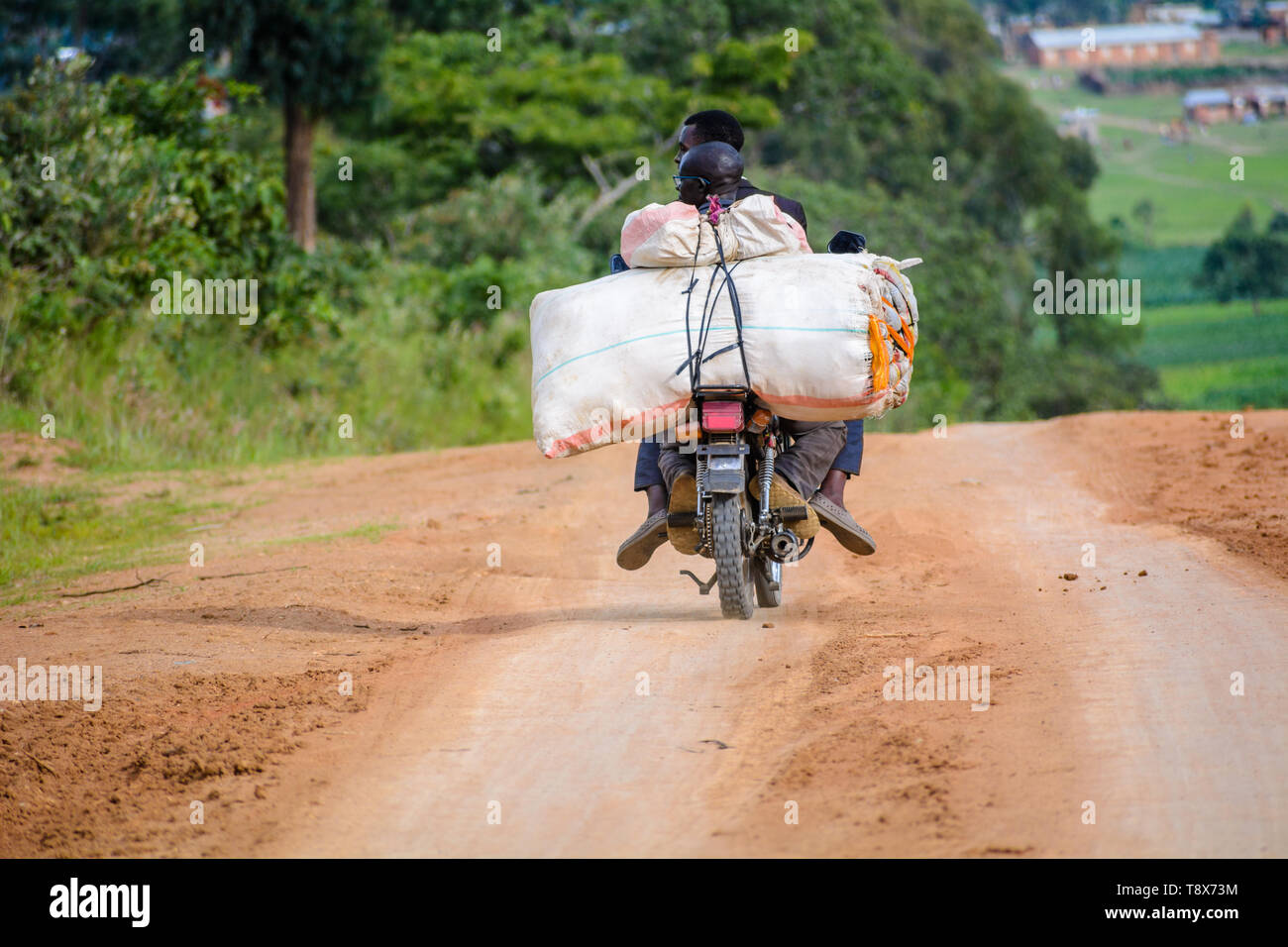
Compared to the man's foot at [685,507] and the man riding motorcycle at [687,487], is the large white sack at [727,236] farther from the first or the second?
the man's foot at [685,507]

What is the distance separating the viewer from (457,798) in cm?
394

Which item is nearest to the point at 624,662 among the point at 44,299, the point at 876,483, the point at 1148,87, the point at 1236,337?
the point at 876,483

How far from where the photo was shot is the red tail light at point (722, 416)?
17.7 feet

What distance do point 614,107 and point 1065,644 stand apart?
21969mm

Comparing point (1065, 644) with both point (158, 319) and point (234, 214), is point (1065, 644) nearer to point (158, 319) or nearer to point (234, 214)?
point (158, 319)

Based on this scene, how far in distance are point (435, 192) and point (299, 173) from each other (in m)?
4.92

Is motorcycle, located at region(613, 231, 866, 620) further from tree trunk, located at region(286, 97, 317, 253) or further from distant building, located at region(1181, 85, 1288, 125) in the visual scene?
distant building, located at region(1181, 85, 1288, 125)

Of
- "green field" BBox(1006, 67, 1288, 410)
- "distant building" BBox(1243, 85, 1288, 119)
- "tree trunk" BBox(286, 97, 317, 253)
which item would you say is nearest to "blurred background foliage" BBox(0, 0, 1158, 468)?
"tree trunk" BBox(286, 97, 317, 253)

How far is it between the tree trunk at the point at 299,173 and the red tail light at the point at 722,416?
50.5ft

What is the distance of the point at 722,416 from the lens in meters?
5.43

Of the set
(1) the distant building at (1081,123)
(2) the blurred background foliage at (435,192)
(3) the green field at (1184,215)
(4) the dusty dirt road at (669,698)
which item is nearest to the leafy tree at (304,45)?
(2) the blurred background foliage at (435,192)

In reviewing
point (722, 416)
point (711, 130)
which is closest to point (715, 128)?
point (711, 130)

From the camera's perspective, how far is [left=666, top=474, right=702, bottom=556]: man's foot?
561 centimetres

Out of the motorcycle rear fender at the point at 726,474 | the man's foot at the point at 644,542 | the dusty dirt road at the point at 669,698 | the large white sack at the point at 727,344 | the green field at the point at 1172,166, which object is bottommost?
the dusty dirt road at the point at 669,698
